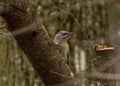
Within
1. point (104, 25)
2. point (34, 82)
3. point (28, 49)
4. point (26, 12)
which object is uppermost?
point (26, 12)

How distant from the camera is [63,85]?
2.47 meters

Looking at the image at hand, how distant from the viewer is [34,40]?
2.35m

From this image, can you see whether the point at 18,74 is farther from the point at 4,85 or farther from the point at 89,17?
the point at 89,17

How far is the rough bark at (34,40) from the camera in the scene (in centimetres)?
225

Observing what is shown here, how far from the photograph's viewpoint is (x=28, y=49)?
2.37m

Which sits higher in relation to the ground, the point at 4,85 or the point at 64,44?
the point at 64,44

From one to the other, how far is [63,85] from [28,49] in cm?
28

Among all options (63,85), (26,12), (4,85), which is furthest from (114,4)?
(4,85)

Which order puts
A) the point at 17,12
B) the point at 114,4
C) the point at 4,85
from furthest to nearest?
the point at 4,85, the point at 17,12, the point at 114,4

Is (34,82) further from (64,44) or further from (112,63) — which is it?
(112,63)

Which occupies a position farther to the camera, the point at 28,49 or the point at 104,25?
the point at 104,25

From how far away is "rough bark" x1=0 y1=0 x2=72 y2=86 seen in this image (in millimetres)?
2246

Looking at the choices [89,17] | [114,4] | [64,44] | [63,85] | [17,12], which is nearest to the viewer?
[114,4]

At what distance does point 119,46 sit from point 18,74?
2969mm
